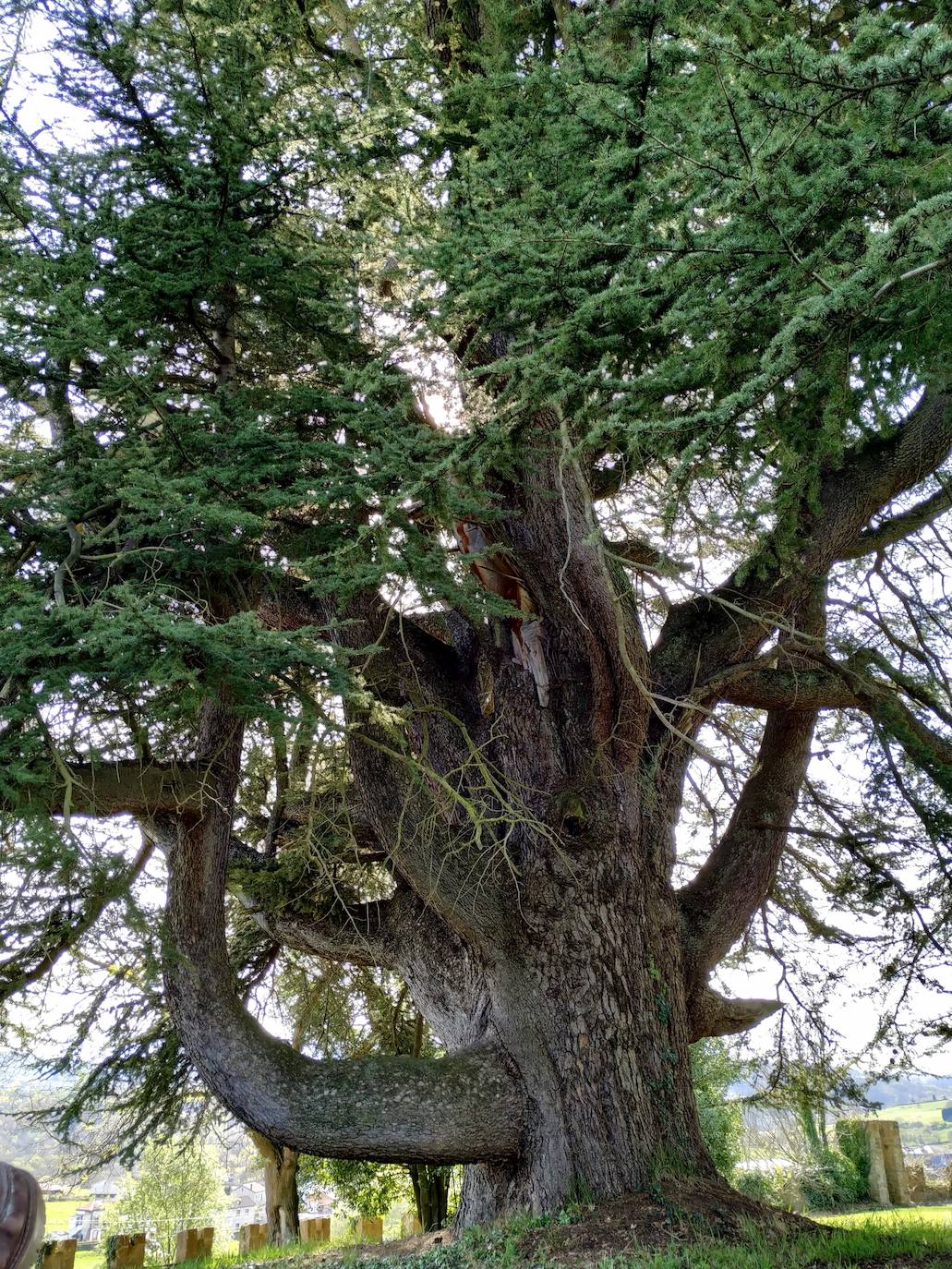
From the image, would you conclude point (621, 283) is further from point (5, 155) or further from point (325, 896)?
point (325, 896)

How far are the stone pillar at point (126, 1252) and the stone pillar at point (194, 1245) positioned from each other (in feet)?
1.22

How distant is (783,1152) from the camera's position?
1345 cm

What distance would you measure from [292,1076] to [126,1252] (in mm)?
5557

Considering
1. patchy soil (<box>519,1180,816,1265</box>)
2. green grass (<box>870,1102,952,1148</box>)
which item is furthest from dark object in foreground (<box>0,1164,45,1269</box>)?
green grass (<box>870,1102,952,1148</box>)

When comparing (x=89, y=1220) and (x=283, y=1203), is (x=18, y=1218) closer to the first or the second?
(x=283, y=1203)

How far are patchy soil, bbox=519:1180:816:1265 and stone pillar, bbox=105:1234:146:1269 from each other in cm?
620

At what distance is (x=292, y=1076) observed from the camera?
18.4 ft

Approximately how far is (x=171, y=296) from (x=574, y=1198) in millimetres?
5397

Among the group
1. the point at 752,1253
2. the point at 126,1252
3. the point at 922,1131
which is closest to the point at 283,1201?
the point at 126,1252

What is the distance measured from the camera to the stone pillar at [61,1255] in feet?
27.3

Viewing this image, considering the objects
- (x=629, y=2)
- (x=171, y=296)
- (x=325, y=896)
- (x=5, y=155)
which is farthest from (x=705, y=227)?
(x=325, y=896)

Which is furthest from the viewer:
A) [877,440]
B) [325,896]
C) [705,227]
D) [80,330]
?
[325,896]

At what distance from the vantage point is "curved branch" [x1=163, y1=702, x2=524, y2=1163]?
545 cm

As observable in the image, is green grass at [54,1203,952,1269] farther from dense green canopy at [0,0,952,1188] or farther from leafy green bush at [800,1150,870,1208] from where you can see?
leafy green bush at [800,1150,870,1208]
